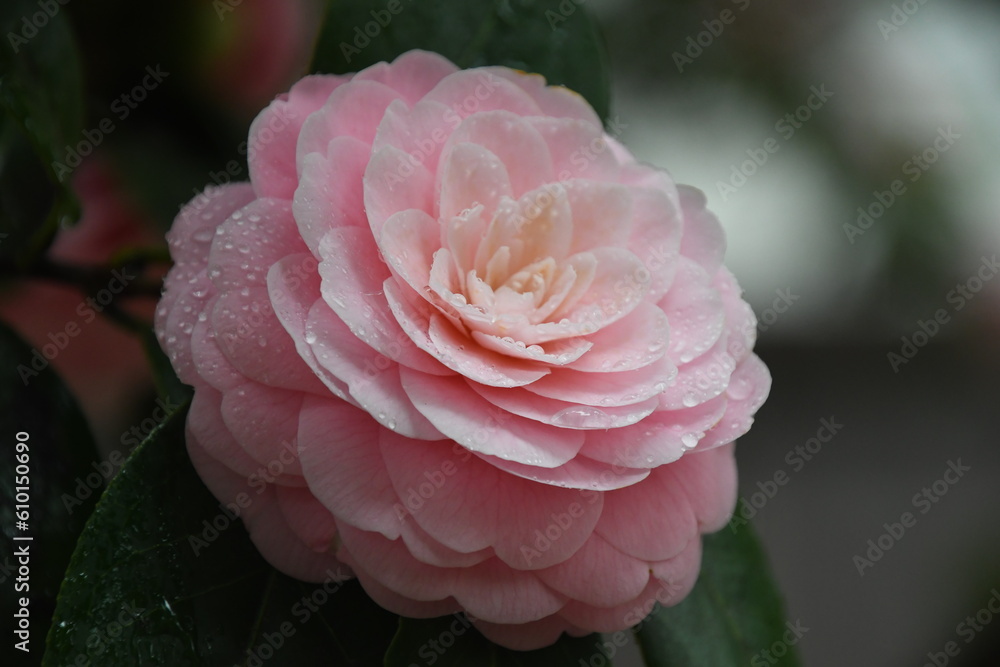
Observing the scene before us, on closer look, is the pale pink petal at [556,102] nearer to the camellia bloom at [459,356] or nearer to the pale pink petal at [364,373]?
the camellia bloom at [459,356]

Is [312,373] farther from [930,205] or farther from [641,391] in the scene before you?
[930,205]

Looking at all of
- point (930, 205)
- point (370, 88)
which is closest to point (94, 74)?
point (370, 88)

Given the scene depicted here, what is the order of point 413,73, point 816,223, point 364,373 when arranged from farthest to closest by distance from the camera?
point 816,223
point 413,73
point 364,373

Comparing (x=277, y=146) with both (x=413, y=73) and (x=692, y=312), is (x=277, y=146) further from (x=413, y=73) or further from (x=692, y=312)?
(x=692, y=312)

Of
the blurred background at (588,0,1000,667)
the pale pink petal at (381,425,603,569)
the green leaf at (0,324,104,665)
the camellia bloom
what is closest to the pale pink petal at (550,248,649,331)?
the camellia bloom

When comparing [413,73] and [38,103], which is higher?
[413,73]

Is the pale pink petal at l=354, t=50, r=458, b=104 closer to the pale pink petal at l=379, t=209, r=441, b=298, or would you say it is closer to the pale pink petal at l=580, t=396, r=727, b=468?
the pale pink petal at l=379, t=209, r=441, b=298

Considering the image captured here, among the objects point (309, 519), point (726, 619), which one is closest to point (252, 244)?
point (309, 519)
